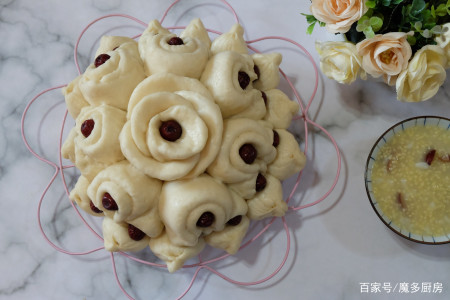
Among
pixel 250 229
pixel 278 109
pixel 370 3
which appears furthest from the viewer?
pixel 250 229

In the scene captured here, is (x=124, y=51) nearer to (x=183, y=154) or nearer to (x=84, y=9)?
(x=183, y=154)

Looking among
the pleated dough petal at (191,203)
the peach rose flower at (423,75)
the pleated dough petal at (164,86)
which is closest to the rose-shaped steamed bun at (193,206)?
the pleated dough petal at (191,203)

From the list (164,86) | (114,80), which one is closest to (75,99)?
(114,80)

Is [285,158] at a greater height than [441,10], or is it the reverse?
[441,10]

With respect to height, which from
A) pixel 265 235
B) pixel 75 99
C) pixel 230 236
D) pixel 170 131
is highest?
pixel 170 131

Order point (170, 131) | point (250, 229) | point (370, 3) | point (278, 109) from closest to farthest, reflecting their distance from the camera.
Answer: point (170, 131)
point (370, 3)
point (278, 109)
point (250, 229)

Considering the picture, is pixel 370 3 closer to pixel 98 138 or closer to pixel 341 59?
pixel 341 59

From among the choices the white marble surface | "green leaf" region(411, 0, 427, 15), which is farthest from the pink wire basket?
"green leaf" region(411, 0, 427, 15)

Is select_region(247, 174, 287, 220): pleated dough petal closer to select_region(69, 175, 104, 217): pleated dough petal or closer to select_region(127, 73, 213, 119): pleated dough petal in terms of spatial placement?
select_region(127, 73, 213, 119): pleated dough petal
